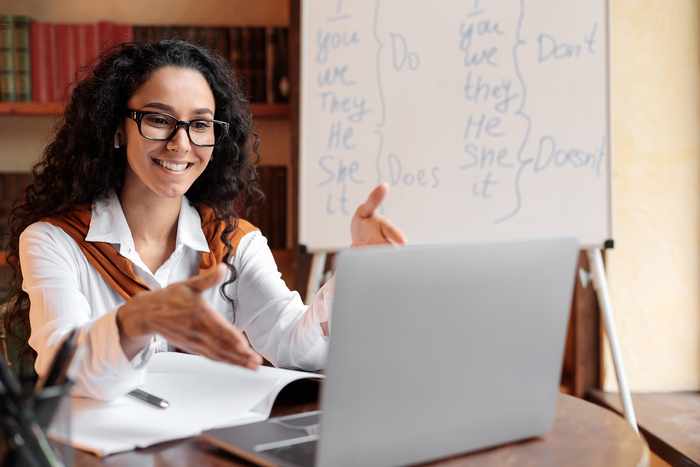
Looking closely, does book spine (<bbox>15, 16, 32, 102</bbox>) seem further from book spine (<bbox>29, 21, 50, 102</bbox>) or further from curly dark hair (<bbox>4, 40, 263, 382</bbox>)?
curly dark hair (<bbox>4, 40, 263, 382</bbox>)

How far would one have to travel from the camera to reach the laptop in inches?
29.1

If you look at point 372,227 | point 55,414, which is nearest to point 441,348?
point 55,414

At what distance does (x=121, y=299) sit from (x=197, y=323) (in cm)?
65

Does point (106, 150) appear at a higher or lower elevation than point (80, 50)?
lower

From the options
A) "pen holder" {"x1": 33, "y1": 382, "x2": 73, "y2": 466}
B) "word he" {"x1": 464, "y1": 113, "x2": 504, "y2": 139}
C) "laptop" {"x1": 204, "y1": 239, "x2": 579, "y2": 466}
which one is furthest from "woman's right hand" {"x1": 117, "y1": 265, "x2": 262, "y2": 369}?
"word he" {"x1": 464, "y1": 113, "x2": 504, "y2": 139}

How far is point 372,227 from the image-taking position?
124 centimetres

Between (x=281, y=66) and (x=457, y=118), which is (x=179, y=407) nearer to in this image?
(x=457, y=118)

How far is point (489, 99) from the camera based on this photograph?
2.35 metres

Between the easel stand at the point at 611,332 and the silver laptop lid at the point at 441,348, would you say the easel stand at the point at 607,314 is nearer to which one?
the easel stand at the point at 611,332

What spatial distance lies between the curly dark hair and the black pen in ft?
1.60

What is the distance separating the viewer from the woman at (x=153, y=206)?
1435 millimetres

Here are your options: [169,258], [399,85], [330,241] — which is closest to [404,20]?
[399,85]

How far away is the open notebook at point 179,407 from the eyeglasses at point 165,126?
0.42 metres

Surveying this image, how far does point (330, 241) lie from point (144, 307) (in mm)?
1420
